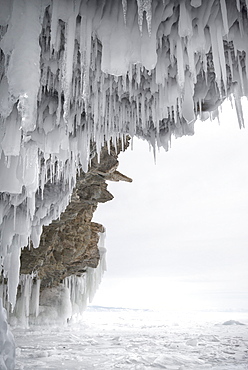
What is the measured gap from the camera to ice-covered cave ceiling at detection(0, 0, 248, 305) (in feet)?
9.91

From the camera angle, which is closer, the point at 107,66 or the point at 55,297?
the point at 107,66

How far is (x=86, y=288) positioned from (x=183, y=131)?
11.6m

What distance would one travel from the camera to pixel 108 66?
129 inches

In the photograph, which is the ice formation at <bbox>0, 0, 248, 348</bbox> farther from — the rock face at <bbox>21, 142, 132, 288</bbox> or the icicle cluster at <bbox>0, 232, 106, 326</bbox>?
the icicle cluster at <bbox>0, 232, 106, 326</bbox>

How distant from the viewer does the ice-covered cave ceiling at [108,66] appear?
3.02 m

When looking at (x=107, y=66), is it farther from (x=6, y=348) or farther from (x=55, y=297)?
(x=55, y=297)

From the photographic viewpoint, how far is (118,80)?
4734 millimetres

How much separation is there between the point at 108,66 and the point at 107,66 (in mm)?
10

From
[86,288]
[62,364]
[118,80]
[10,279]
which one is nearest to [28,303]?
[86,288]

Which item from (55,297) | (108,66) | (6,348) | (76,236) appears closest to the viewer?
(108,66)

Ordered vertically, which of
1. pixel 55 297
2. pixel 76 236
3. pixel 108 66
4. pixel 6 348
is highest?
pixel 108 66

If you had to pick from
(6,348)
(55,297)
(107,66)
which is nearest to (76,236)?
(55,297)

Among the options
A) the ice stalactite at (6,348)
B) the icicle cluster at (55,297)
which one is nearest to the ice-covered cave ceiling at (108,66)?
the ice stalactite at (6,348)

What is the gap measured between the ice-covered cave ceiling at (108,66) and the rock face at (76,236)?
306 centimetres
